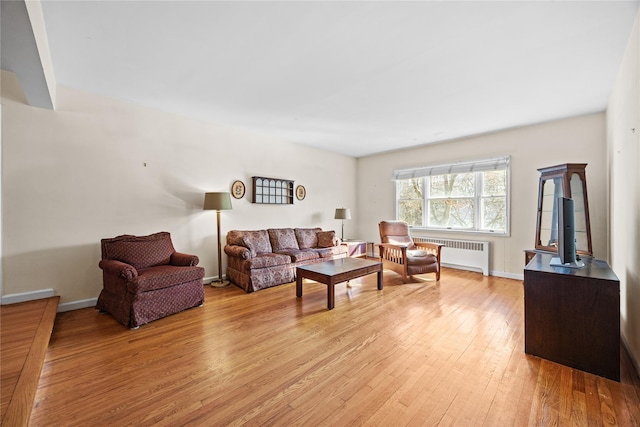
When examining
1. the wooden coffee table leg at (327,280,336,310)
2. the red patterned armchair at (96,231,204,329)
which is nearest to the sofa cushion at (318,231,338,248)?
the wooden coffee table leg at (327,280,336,310)

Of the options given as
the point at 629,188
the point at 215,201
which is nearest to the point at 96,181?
the point at 215,201

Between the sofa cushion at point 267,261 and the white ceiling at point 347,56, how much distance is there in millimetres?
2077

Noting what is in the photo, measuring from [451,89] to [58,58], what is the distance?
3.93 meters

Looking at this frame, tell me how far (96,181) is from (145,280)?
1.54 metres

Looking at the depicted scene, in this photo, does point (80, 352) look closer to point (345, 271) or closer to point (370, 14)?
point (345, 271)

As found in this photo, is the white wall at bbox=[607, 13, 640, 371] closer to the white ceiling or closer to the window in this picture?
the white ceiling

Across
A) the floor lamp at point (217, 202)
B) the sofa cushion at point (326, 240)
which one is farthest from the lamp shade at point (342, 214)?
the floor lamp at point (217, 202)

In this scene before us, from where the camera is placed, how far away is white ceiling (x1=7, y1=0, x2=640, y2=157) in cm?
192

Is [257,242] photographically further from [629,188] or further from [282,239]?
[629,188]

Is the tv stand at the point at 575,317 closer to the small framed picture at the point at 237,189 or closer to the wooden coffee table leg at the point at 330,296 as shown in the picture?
the wooden coffee table leg at the point at 330,296

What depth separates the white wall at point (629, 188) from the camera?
78.0 inches

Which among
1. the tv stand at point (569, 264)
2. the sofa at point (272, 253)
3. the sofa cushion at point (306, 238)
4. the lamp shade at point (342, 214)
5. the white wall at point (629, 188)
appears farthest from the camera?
the lamp shade at point (342, 214)

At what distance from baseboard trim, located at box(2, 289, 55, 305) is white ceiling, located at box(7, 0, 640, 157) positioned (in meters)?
2.30

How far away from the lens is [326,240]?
513 cm
